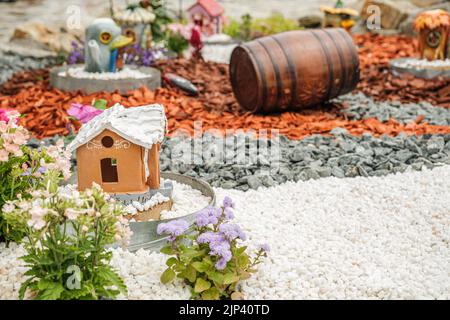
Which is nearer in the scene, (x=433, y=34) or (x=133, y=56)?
(x=133, y=56)

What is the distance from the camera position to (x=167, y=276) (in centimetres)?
285

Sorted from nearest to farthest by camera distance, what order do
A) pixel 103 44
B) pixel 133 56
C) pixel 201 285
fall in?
pixel 201 285
pixel 103 44
pixel 133 56

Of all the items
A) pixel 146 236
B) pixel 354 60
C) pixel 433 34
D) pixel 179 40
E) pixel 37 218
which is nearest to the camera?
pixel 37 218

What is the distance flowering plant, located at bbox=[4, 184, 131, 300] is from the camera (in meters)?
2.52

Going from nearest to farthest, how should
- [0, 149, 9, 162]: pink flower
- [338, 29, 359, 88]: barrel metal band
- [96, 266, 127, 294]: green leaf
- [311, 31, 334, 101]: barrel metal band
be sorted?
[96, 266, 127, 294]: green leaf → [0, 149, 9, 162]: pink flower → [311, 31, 334, 101]: barrel metal band → [338, 29, 359, 88]: barrel metal band

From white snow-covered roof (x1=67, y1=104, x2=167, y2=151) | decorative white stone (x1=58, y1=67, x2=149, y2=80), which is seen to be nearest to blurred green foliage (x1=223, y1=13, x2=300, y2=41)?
decorative white stone (x1=58, y1=67, x2=149, y2=80)

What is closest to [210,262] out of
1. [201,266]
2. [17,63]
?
[201,266]

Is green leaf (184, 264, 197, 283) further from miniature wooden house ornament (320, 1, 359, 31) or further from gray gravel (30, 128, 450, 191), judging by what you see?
miniature wooden house ornament (320, 1, 359, 31)

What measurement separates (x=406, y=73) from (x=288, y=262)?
5127 millimetres

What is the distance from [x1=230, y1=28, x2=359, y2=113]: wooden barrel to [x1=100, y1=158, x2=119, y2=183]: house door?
279cm

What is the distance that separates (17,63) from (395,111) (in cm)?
512

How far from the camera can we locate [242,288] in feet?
9.67

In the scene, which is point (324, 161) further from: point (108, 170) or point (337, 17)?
point (337, 17)
